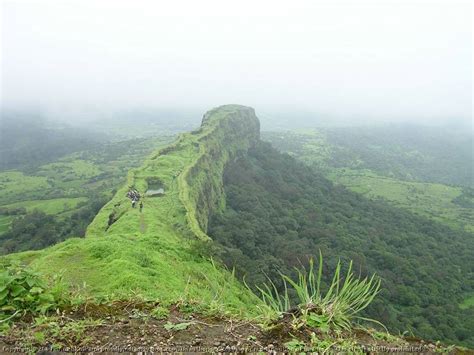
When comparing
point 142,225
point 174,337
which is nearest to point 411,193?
point 142,225

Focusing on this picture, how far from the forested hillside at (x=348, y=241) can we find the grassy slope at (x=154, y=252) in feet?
17.4

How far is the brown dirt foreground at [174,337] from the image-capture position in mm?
5160

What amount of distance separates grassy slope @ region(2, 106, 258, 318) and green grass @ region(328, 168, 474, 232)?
7924 cm

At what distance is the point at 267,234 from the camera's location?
4706cm

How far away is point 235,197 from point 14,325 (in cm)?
5274

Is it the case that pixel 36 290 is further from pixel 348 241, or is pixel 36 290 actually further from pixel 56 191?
pixel 56 191

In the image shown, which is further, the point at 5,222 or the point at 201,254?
the point at 5,222

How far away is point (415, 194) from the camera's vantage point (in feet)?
401

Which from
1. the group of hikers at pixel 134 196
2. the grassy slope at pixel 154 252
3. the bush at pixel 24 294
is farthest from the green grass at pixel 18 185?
the bush at pixel 24 294

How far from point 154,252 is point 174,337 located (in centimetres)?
1147

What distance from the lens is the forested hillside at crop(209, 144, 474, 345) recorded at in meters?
39.5

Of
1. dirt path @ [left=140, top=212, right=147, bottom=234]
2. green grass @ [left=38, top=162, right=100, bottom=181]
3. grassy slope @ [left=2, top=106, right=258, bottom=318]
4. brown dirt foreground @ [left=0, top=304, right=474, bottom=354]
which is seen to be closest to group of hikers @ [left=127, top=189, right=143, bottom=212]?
grassy slope @ [left=2, top=106, right=258, bottom=318]

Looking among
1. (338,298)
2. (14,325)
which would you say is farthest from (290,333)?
(14,325)

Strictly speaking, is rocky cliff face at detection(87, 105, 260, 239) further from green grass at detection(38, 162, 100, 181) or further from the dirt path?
green grass at detection(38, 162, 100, 181)
